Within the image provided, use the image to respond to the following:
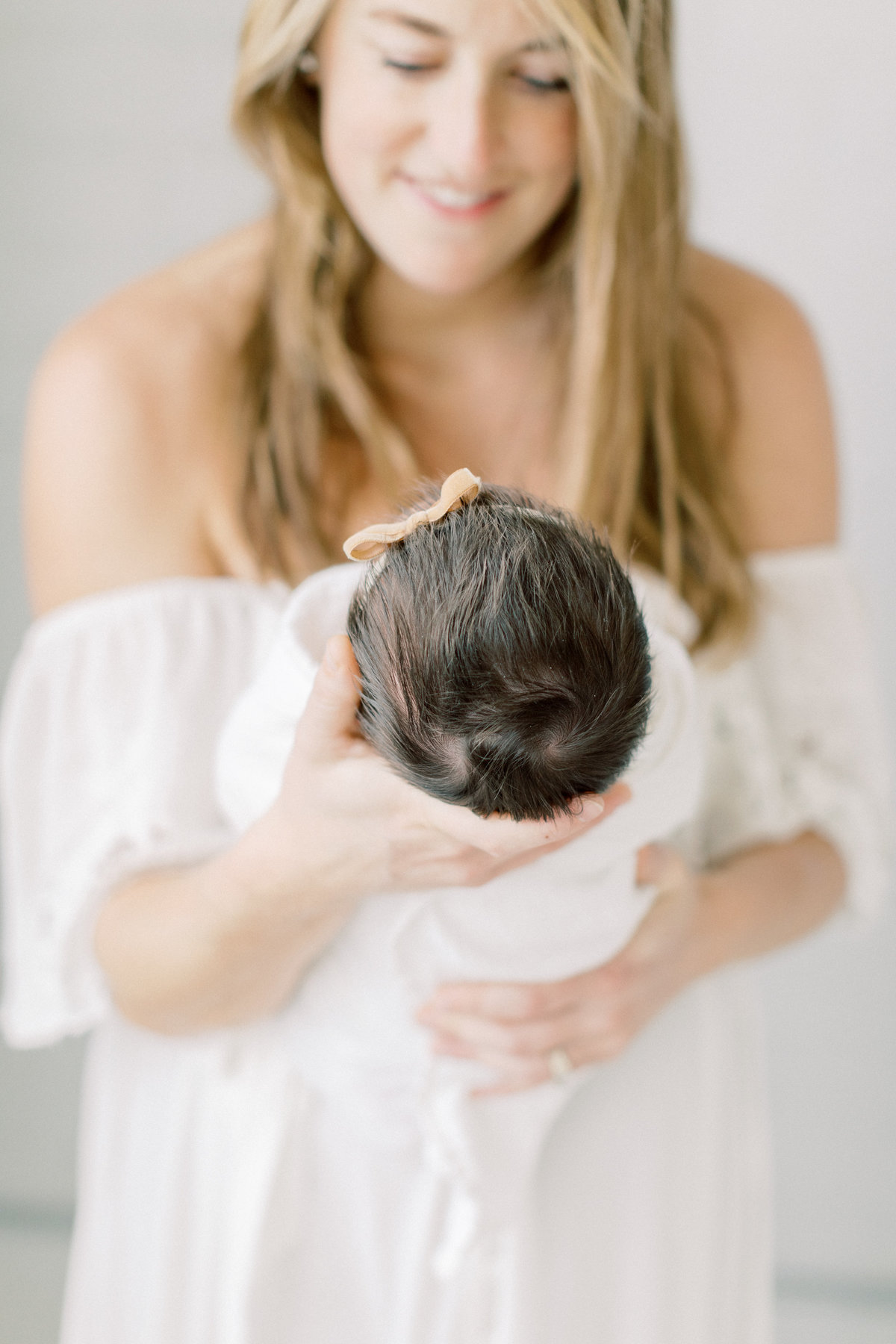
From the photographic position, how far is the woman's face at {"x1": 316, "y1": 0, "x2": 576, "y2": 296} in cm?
71

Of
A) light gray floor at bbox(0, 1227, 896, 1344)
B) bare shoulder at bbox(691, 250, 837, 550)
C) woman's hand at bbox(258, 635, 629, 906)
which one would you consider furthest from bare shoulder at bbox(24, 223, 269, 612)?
light gray floor at bbox(0, 1227, 896, 1344)

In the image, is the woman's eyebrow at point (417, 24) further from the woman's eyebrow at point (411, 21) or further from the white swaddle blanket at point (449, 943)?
the white swaddle blanket at point (449, 943)

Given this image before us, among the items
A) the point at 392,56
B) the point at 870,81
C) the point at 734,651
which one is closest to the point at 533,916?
the point at 734,651

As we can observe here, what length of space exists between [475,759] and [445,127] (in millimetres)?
448

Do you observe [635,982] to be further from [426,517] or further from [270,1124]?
[426,517]

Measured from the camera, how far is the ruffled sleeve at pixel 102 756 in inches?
30.8

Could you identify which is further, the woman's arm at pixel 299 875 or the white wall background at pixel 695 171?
the white wall background at pixel 695 171

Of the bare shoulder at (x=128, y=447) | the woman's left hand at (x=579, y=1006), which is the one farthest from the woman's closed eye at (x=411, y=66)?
the woman's left hand at (x=579, y=1006)

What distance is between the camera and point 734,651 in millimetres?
869

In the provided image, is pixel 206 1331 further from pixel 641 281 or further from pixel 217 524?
pixel 641 281

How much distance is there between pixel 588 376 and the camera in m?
0.87

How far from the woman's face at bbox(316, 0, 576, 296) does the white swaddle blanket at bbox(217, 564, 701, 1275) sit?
0.29m

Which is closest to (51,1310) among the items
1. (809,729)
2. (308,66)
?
(809,729)

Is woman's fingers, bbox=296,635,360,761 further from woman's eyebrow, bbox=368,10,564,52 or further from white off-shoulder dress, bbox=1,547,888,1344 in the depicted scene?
woman's eyebrow, bbox=368,10,564,52
